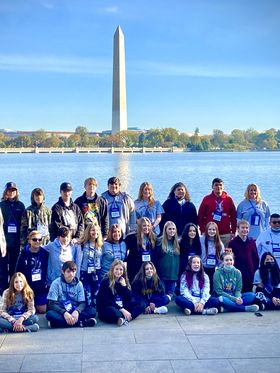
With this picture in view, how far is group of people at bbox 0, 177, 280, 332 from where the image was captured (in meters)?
6.92

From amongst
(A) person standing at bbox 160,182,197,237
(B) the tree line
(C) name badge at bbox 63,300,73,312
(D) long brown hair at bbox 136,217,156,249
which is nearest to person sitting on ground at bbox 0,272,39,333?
(C) name badge at bbox 63,300,73,312

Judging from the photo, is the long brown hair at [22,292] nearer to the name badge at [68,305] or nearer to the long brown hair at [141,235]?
the name badge at [68,305]

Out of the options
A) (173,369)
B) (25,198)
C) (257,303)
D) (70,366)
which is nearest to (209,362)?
(173,369)

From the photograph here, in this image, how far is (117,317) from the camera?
682 cm

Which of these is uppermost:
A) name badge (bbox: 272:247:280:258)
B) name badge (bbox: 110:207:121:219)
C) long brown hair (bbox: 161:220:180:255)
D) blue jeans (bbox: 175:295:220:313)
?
name badge (bbox: 110:207:121:219)

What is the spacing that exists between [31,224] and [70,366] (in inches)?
118

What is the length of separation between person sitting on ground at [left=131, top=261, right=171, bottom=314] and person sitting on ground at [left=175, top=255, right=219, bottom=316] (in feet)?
0.81

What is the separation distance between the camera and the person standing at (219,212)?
9039 millimetres

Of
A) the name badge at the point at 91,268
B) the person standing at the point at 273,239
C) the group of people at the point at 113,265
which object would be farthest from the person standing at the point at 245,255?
the name badge at the point at 91,268

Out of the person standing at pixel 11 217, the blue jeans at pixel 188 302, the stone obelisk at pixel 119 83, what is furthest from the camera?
the stone obelisk at pixel 119 83

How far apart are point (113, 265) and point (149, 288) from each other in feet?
2.36

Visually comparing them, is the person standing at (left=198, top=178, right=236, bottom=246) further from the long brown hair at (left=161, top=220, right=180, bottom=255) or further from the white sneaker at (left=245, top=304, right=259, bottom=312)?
the white sneaker at (left=245, top=304, right=259, bottom=312)

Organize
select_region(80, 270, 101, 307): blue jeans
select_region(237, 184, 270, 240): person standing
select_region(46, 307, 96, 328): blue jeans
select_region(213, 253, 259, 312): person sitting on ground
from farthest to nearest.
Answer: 1. select_region(237, 184, 270, 240): person standing
2. select_region(80, 270, 101, 307): blue jeans
3. select_region(213, 253, 259, 312): person sitting on ground
4. select_region(46, 307, 96, 328): blue jeans

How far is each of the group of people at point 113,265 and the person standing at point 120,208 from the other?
0.05 ft
